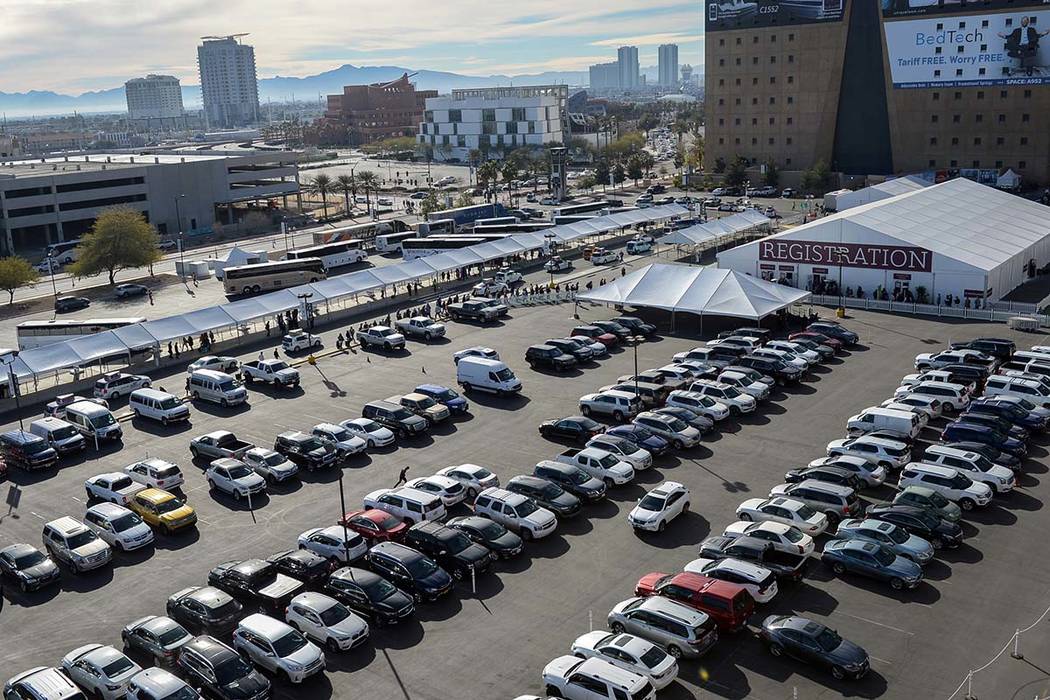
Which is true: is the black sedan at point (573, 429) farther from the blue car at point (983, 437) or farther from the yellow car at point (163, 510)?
the yellow car at point (163, 510)

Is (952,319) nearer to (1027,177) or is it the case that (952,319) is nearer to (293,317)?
(293,317)

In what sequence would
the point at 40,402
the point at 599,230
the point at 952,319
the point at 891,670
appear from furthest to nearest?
the point at 599,230, the point at 952,319, the point at 40,402, the point at 891,670

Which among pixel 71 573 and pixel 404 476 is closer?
pixel 71 573

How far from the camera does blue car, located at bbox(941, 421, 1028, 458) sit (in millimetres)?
30328

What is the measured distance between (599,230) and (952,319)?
111 ft

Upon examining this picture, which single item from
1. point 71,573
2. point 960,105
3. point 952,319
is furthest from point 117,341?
point 960,105

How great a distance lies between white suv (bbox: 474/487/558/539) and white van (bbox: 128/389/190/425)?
1739 centimetres

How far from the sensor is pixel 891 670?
19.3 meters

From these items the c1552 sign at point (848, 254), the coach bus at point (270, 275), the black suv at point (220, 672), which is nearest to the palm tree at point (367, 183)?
the coach bus at point (270, 275)

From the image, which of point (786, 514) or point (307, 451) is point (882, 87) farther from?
point (307, 451)

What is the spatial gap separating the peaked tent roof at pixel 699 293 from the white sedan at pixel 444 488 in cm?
2295

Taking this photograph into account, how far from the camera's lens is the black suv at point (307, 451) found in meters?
32.3

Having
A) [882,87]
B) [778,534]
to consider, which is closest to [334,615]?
[778,534]

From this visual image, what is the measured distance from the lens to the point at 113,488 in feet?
99.4
